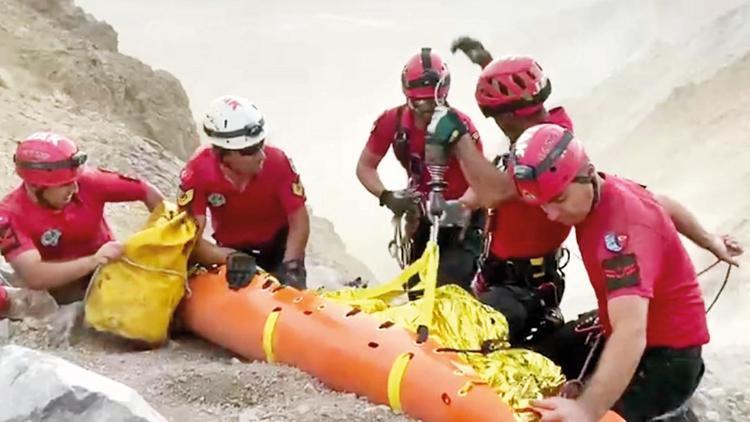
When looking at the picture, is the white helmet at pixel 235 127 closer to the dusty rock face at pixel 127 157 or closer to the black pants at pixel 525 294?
the dusty rock face at pixel 127 157

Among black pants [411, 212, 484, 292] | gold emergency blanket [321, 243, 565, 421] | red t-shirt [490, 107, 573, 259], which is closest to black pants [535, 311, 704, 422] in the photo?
gold emergency blanket [321, 243, 565, 421]

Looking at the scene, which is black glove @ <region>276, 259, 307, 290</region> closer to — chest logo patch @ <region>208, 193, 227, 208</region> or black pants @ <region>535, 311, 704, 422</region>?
chest logo patch @ <region>208, 193, 227, 208</region>

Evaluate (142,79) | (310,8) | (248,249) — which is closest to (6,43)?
(142,79)

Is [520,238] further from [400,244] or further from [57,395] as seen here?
[57,395]

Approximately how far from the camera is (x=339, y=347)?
165 inches

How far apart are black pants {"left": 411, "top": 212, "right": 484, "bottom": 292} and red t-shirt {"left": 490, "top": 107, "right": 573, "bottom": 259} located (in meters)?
0.68

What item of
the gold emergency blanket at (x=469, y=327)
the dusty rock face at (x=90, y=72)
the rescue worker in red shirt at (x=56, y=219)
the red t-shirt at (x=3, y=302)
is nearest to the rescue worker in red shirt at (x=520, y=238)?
the gold emergency blanket at (x=469, y=327)

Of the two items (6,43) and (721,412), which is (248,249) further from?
(6,43)

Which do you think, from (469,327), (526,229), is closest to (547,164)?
(469,327)

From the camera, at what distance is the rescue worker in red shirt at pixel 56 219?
478 cm

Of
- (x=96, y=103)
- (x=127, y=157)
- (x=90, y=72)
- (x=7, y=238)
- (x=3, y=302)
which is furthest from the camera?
(x=90, y=72)

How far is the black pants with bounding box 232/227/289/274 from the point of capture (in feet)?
18.0

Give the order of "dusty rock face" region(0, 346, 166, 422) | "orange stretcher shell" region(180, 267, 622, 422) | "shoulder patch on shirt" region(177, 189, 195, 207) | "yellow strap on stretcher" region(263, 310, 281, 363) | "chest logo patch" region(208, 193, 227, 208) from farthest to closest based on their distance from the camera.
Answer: "chest logo patch" region(208, 193, 227, 208), "shoulder patch on shirt" region(177, 189, 195, 207), "yellow strap on stretcher" region(263, 310, 281, 363), "orange stretcher shell" region(180, 267, 622, 422), "dusty rock face" region(0, 346, 166, 422)

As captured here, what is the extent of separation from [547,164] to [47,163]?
2.25m
